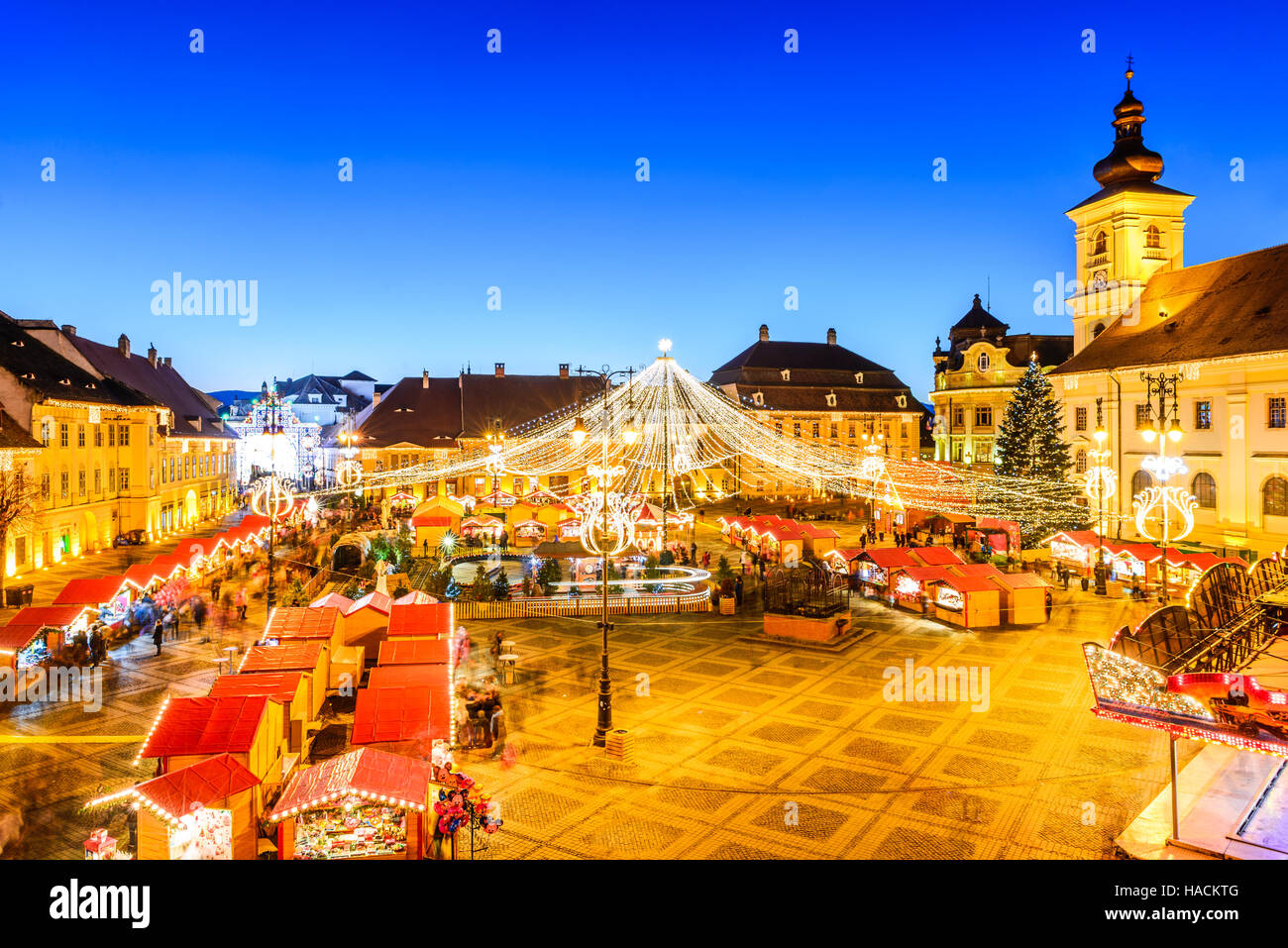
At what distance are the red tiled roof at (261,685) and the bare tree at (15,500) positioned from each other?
2099cm

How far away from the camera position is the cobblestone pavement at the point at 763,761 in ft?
35.5

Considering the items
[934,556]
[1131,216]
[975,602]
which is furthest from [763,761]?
[1131,216]

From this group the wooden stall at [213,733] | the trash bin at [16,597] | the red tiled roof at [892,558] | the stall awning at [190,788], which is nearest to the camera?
the stall awning at [190,788]

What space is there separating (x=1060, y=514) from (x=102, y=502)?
5028 centimetres

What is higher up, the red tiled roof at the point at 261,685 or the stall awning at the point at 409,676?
the red tiled roof at the point at 261,685

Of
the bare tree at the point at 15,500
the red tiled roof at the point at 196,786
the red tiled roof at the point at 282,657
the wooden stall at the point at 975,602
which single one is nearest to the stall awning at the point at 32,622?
the red tiled roof at the point at 282,657

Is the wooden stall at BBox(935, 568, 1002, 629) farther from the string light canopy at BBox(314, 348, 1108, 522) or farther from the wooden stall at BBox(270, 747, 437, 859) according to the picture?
the wooden stall at BBox(270, 747, 437, 859)

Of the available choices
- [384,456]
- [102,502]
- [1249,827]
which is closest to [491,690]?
[1249,827]

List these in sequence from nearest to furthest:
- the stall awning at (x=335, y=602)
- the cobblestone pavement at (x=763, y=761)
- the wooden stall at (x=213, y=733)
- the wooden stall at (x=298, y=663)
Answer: the wooden stall at (x=213, y=733) → the cobblestone pavement at (x=763, y=761) → the wooden stall at (x=298, y=663) → the stall awning at (x=335, y=602)

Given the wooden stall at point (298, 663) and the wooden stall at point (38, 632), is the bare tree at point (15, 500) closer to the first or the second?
the wooden stall at point (38, 632)

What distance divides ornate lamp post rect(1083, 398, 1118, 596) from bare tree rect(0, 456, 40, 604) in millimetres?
39185

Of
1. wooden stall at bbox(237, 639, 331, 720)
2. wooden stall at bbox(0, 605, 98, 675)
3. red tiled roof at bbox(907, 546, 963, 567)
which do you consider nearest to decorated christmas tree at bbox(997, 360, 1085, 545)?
red tiled roof at bbox(907, 546, 963, 567)

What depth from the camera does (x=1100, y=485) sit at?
122ft
